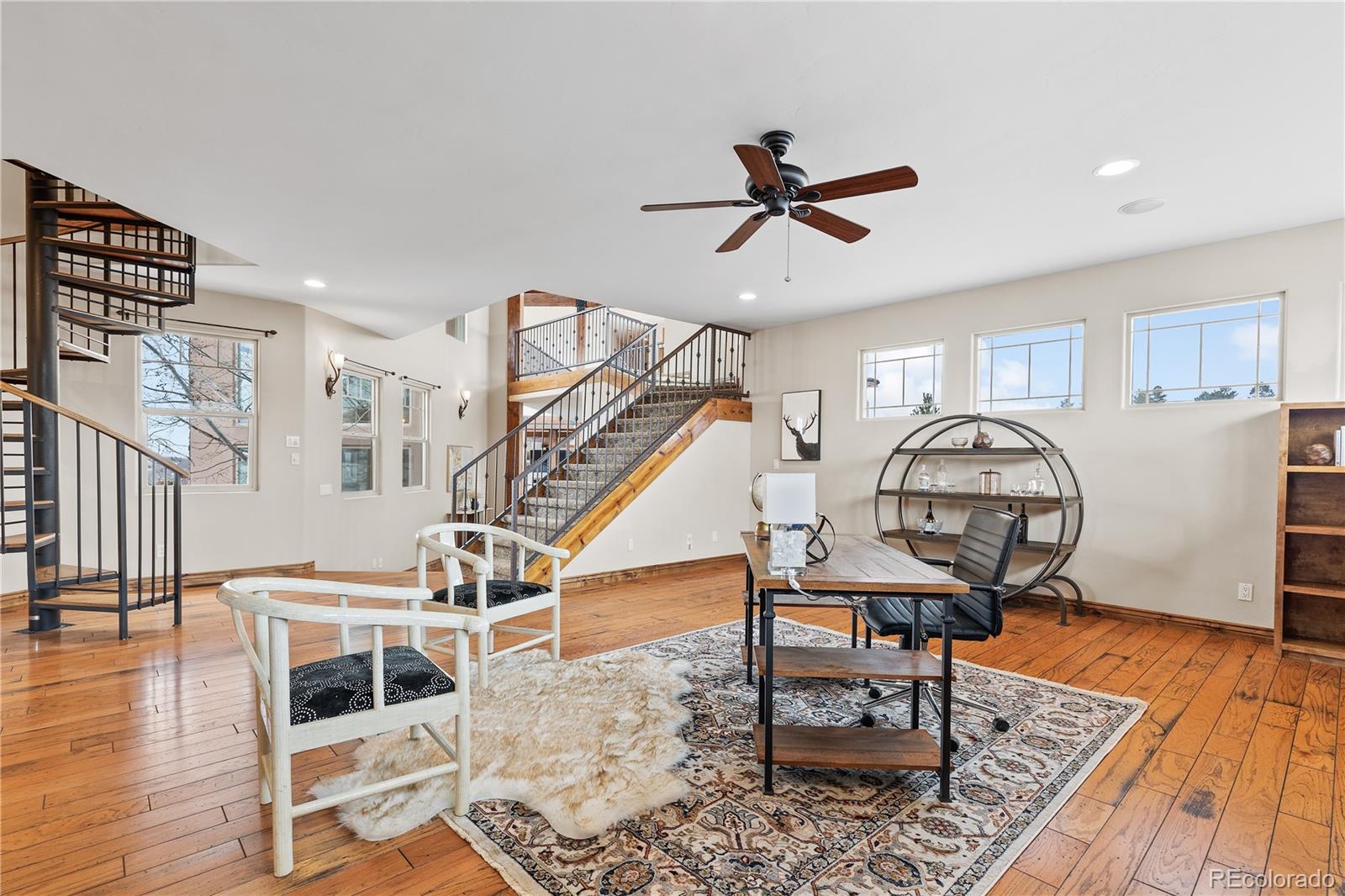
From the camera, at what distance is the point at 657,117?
8.20 ft

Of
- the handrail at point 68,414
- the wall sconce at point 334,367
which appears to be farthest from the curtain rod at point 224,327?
the handrail at point 68,414

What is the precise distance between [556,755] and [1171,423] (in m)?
4.62

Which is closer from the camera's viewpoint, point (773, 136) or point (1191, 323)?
point (773, 136)

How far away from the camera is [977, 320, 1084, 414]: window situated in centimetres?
474

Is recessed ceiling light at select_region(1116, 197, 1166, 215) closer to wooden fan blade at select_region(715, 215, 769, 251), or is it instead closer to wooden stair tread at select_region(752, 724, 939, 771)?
wooden fan blade at select_region(715, 215, 769, 251)

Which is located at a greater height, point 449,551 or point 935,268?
point 935,268

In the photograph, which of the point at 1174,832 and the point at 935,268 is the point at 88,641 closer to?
the point at 1174,832

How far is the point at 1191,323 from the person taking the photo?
165 inches

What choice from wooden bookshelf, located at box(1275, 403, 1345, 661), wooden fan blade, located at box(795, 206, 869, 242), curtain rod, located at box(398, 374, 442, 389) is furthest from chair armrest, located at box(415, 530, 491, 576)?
curtain rod, located at box(398, 374, 442, 389)

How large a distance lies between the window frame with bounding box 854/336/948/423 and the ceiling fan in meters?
2.89

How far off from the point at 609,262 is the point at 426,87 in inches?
84.3

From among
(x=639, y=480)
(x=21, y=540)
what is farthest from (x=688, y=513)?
(x=21, y=540)

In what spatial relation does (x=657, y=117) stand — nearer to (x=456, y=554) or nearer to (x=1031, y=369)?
(x=456, y=554)

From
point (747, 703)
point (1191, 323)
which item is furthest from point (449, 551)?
point (1191, 323)
